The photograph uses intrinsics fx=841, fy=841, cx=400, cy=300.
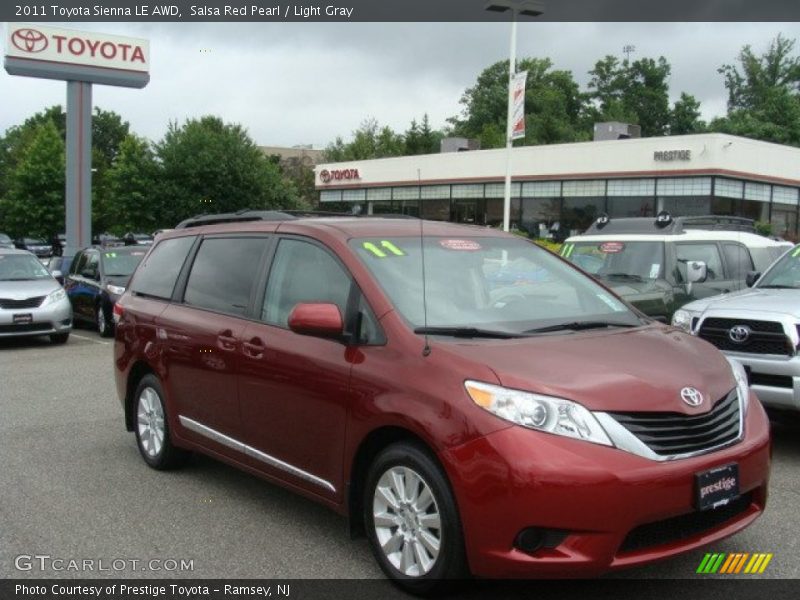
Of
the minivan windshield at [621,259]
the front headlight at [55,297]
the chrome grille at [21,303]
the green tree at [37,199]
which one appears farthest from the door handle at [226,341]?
the green tree at [37,199]

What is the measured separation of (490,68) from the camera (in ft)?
270

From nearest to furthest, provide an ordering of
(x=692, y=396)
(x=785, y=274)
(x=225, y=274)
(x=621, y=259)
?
(x=692, y=396) < (x=225, y=274) < (x=785, y=274) < (x=621, y=259)

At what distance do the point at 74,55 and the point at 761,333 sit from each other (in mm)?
30365

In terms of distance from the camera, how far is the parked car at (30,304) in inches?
546

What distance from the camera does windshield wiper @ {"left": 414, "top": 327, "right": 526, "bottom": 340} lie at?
13.8ft

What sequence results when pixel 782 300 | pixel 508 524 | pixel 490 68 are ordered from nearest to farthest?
pixel 508 524 < pixel 782 300 < pixel 490 68

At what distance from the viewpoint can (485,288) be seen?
477 cm

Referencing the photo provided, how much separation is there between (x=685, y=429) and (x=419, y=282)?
5.17 ft

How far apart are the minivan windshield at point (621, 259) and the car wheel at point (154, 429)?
5552mm

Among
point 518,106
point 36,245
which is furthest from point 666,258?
point 36,245

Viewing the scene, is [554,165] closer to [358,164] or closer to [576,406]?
[358,164]

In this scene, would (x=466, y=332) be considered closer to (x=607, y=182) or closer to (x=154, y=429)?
(x=154, y=429)

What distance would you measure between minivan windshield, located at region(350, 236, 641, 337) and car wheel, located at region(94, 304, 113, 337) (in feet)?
39.0
